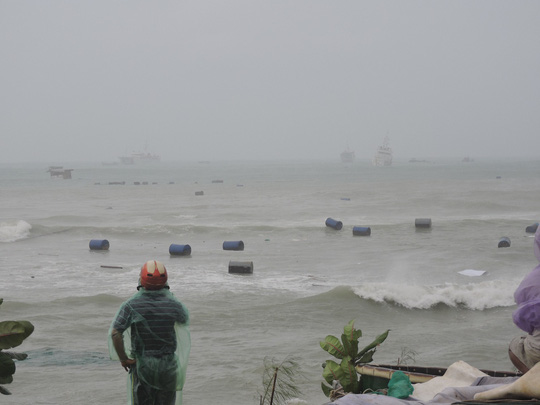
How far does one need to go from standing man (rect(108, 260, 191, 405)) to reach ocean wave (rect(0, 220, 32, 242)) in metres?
25.1

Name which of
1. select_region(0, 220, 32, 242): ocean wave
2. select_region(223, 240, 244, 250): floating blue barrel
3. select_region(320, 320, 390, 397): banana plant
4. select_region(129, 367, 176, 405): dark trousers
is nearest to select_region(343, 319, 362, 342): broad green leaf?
select_region(320, 320, 390, 397): banana plant

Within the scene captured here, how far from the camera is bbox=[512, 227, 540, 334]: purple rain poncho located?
3.92 m

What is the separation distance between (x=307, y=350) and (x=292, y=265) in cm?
918

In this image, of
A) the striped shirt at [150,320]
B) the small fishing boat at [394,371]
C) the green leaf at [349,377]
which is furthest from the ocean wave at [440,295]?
the striped shirt at [150,320]

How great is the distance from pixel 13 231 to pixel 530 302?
28.9 meters

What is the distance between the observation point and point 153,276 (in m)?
4.72

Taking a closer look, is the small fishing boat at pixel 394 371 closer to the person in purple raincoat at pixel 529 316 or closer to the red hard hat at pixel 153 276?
the person in purple raincoat at pixel 529 316

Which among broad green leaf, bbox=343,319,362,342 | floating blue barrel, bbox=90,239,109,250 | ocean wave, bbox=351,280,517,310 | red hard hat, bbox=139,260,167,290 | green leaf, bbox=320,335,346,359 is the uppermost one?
red hard hat, bbox=139,260,167,290

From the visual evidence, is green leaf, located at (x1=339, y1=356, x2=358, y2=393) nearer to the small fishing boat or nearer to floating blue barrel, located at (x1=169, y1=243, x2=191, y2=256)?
the small fishing boat

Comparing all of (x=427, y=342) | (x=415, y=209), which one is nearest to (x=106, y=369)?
(x=427, y=342)

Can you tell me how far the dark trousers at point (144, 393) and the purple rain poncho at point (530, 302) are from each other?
7.99 ft

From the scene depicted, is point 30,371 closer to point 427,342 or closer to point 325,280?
point 427,342

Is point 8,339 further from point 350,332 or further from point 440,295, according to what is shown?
point 440,295

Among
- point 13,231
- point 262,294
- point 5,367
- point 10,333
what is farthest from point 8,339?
point 13,231
